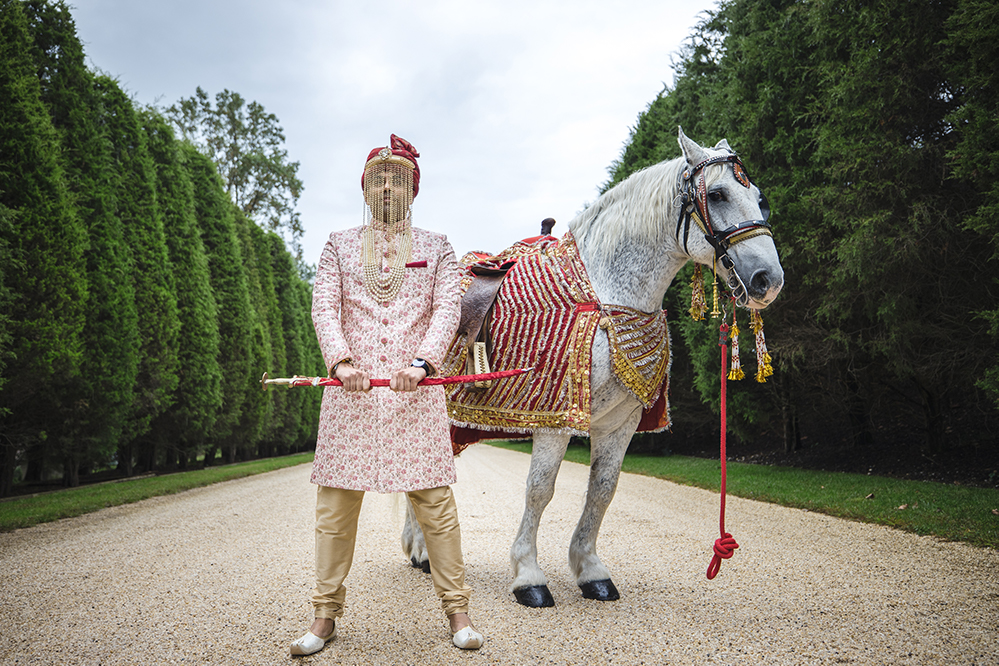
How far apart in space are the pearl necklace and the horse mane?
1137mm

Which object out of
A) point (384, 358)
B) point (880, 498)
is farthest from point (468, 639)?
point (880, 498)

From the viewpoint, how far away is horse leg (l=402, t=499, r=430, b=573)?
160 inches

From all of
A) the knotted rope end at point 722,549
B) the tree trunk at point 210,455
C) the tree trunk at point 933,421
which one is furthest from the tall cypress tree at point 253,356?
the knotted rope end at point 722,549

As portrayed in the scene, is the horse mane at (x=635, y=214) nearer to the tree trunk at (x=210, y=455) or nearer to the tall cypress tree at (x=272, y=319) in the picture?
the tree trunk at (x=210, y=455)

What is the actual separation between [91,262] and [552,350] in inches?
382

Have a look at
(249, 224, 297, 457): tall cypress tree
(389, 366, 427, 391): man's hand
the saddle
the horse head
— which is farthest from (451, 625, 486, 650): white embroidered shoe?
(249, 224, 297, 457): tall cypress tree

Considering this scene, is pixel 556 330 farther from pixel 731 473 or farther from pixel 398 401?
pixel 731 473

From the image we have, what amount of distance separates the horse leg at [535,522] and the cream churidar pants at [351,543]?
0.60 m

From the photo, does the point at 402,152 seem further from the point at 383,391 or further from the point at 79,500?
the point at 79,500

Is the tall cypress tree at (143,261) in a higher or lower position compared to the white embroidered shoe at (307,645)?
higher

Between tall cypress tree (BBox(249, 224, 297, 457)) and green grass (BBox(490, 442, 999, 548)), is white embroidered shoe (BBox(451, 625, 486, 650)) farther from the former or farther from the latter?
tall cypress tree (BBox(249, 224, 297, 457))

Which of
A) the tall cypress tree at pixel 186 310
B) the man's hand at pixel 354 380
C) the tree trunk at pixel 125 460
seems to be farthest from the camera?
the tall cypress tree at pixel 186 310

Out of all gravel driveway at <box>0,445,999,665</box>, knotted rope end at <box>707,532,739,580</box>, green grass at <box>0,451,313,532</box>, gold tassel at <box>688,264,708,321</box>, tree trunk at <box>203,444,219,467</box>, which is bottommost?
tree trunk at <box>203,444,219,467</box>

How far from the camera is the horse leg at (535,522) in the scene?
307 centimetres
